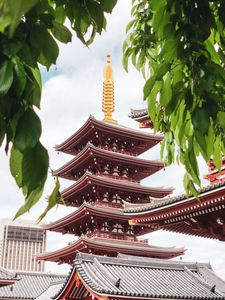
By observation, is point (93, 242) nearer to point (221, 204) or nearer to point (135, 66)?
point (221, 204)

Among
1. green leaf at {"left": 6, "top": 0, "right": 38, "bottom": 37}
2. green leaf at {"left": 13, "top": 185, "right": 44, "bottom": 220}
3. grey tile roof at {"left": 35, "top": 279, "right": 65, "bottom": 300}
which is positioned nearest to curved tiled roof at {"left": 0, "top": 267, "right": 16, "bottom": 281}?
grey tile roof at {"left": 35, "top": 279, "right": 65, "bottom": 300}

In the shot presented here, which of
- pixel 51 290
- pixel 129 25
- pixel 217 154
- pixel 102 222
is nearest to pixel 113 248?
pixel 102 222

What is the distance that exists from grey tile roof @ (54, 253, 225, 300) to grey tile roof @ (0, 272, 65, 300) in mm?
9888

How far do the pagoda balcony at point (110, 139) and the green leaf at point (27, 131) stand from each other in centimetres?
2191

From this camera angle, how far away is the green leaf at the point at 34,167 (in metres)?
0.91

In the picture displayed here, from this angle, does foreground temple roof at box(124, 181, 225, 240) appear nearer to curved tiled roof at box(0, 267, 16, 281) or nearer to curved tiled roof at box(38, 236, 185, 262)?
curved tiled roof at box(38, 236, 185, 262)

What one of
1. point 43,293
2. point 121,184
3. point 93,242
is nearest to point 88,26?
point 93,242

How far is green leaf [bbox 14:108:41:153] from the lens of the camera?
0.90 m

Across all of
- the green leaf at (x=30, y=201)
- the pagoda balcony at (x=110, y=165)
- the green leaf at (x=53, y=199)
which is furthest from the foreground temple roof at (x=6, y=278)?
the green leaf at (x=30, y=201)

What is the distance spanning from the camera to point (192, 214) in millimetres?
9422

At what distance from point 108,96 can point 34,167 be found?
28.7 m

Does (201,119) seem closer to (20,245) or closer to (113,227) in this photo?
(113,227)

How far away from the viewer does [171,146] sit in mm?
2182

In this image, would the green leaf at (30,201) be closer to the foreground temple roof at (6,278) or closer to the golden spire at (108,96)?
the foreground temple roof at (6,278)
